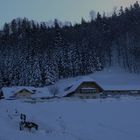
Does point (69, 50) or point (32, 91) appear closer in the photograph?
point (32, 91)

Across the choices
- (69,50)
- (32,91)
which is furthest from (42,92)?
(69,50)

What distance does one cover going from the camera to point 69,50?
14088 cm

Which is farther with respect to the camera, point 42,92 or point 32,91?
point 32,91

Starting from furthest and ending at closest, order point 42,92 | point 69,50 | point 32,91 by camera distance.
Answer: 1. point 69,50
2. point 32,91
3. point 42,92

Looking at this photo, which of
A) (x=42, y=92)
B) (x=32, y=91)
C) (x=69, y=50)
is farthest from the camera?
(x=69, y=50)

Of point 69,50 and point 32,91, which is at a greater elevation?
point 69,50

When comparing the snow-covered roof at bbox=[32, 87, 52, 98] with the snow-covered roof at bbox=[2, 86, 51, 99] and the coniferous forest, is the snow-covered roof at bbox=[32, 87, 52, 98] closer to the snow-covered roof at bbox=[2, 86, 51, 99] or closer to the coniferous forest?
the snow-covered roof at bbox=[2, 86, 51, 99]

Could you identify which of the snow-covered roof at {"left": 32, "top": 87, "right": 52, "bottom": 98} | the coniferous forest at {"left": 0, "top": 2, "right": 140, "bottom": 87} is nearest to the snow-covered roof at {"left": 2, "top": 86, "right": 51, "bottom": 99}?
the snow-covered roof at {"left": 32, "top": 87, "right": 52, "bottom": 98}

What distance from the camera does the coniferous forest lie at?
12575cm

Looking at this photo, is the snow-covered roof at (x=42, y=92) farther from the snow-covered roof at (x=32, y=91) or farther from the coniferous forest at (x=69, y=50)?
the coniferous forest at (x=69, y=50)

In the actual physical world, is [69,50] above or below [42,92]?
above

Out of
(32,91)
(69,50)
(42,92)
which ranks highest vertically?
(69,50)

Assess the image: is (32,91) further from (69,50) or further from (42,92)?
(69,50)

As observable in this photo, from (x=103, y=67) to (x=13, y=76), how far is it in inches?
1191
